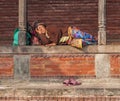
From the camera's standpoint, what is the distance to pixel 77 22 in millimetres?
12555

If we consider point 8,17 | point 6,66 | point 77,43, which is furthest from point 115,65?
point 8,17

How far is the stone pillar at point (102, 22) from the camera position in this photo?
37.7 ft

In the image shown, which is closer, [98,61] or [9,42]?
[98,61]

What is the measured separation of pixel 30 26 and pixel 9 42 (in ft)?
3.17

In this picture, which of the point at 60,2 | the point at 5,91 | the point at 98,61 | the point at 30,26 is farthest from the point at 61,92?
the point at 60,2

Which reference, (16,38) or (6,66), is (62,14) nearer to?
(16,38)

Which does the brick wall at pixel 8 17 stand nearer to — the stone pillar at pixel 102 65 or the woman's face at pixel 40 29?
the woman's face at pixel 40 29

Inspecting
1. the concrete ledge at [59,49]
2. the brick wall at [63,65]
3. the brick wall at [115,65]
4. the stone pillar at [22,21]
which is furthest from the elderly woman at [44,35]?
the brick wall at [115,65]

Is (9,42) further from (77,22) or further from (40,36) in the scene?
(77,22)

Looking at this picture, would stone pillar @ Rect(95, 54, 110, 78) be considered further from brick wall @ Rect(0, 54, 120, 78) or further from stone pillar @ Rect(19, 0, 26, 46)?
stone pillar @ Rect(19, 0, 26, 46)

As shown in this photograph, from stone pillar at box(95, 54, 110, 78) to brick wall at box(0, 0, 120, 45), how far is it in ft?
4.21

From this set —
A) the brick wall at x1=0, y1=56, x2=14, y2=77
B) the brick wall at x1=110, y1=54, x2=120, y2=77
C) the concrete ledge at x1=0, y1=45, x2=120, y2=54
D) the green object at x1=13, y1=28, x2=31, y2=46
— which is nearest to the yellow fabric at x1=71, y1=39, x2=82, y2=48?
the concrete ledge at x1=0, y1=45, x2=120, y2=54

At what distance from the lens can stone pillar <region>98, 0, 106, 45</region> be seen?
453 inches

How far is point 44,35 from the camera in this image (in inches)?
461
